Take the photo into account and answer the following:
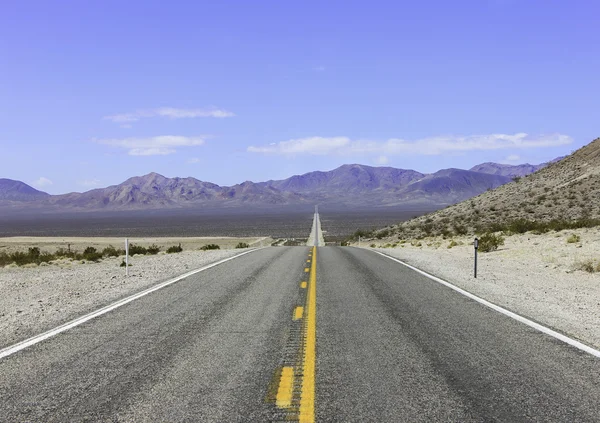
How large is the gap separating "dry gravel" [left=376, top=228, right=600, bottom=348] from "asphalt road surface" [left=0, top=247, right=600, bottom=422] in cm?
103

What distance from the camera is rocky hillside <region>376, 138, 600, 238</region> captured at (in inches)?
1827

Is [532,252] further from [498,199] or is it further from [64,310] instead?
[498,199]

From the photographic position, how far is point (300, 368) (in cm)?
589

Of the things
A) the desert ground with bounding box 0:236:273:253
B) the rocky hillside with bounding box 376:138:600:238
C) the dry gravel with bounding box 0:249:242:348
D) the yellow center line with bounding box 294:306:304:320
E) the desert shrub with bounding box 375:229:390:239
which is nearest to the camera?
the dry gravel with bounding box 0:249:242:348

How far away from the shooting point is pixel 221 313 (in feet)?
30.2

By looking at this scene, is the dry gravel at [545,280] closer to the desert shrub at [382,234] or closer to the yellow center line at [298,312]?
the yellow center line at [298,312]

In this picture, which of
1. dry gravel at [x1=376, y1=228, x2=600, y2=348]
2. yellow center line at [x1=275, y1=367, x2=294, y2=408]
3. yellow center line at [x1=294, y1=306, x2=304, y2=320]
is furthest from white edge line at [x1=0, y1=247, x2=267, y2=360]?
dry gravel at [x1=376, y1=228, x2=600, y2=348]

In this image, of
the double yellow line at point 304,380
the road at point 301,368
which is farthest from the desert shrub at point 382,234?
the double yellow line at point 304,380

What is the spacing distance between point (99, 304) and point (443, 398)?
7.86 meters

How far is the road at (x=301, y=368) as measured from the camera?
4.70 metres

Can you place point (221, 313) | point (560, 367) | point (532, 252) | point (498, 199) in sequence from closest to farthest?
point (560, 367), point (221, 313), point (532, 252), point (498, 199)

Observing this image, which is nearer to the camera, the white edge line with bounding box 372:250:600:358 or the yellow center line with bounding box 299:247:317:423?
the yellow center line with bounding box 299:247:317:423

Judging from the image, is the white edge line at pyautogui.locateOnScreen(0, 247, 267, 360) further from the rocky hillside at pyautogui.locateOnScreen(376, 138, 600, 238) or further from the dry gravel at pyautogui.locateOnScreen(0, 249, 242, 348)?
the rocky hillside at pyautogui.locateOnScreen(376, 138, 600, 238)

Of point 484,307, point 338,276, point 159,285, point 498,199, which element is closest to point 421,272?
point 338,276
